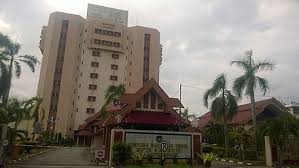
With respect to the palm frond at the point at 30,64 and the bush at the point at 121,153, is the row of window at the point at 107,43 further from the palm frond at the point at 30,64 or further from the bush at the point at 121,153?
the bush at the point at 121,153

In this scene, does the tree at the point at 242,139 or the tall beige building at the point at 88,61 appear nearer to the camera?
the tree at the point at 242,139

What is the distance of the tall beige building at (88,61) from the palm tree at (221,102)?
40.4m

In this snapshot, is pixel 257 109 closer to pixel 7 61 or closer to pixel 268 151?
pixel 268 151

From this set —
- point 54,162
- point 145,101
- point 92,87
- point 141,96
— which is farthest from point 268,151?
point 92,87

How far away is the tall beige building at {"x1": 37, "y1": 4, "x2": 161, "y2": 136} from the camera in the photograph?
70.6m

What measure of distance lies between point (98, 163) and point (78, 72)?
168ft

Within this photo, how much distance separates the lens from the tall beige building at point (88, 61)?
70.6m

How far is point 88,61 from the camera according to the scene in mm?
74562

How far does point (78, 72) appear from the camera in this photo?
242 feet

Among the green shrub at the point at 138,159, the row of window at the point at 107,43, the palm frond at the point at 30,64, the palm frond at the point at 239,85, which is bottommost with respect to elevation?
the green shrub at the point at 138,159

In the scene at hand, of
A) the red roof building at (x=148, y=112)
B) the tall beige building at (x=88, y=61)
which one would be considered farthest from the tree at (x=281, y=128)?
the tall beige building at (x=88, y=61)

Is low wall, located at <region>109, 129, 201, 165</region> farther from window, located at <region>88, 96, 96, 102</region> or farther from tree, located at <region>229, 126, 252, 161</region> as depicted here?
window, located at <region>88, 96, 96, 102</region>

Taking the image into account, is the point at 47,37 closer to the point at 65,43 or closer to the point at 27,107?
the point at 65,43

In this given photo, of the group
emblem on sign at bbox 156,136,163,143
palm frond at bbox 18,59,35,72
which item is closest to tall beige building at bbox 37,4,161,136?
palm frond at bbox 18,59,35,72
